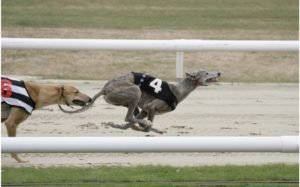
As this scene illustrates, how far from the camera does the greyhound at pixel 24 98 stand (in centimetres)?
708

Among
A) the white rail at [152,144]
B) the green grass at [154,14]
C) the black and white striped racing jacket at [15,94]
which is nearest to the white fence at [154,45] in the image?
the black and white striped racing jacket at [15,94]

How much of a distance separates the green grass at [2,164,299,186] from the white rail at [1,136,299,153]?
298 centimetres

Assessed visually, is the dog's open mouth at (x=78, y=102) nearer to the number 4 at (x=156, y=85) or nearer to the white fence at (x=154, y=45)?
the number 4 at (x=156, y=85)

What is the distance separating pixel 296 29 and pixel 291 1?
244 inches

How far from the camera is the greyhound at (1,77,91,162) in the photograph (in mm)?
7082

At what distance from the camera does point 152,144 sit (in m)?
3.23

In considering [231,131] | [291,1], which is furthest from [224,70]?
[291,1]

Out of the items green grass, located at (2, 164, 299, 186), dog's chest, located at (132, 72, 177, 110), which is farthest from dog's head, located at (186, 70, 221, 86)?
green grass, located at (2, 164, 299, 186)

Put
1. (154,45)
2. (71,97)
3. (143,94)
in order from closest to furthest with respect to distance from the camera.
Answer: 1. (71,97)
2. (143,94)
3. (154,45)

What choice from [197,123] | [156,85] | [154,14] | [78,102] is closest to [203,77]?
[156,85]

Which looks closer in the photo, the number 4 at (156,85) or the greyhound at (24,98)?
the greyhound at (24,98)

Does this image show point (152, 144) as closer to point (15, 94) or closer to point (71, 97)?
point (15, 94)

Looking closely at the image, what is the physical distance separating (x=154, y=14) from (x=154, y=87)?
51.5 feet

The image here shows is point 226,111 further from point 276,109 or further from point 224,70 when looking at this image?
point 224,70
